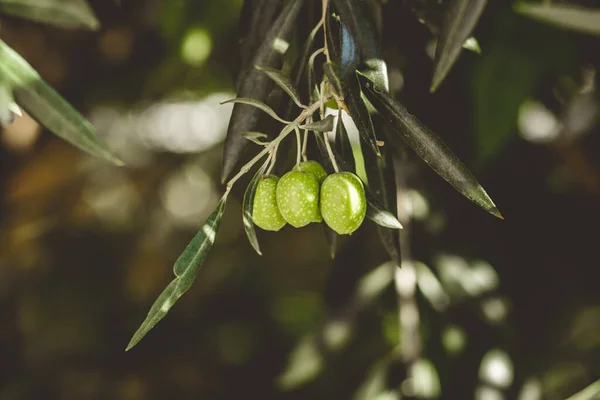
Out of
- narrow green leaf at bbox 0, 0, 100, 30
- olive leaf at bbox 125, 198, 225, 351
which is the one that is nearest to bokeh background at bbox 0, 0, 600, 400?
narrow green leaf at bbox 0, 0, 100, 30

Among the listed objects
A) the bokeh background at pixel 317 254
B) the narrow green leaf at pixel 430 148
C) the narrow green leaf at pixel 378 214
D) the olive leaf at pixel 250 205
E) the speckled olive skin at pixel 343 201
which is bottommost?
the bokeh background at pixel 317 254

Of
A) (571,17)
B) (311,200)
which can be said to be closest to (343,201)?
(311,200)

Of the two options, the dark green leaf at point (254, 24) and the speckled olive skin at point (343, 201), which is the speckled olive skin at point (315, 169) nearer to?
the speckled olive skin at point (343, 201)

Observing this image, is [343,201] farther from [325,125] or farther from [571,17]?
[571,17]

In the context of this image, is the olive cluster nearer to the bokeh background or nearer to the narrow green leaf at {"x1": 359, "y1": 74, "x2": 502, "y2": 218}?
the narrow green leaf at {"x1": 359, "y1": 74, "x2": 502, "y2": 218}

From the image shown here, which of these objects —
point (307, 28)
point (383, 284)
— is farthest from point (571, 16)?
point (383, 284)

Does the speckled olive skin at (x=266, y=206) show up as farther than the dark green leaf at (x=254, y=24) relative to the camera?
No

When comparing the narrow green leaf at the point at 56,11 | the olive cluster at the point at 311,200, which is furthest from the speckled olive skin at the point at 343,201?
the narrow green leaf at the point at 56,11
